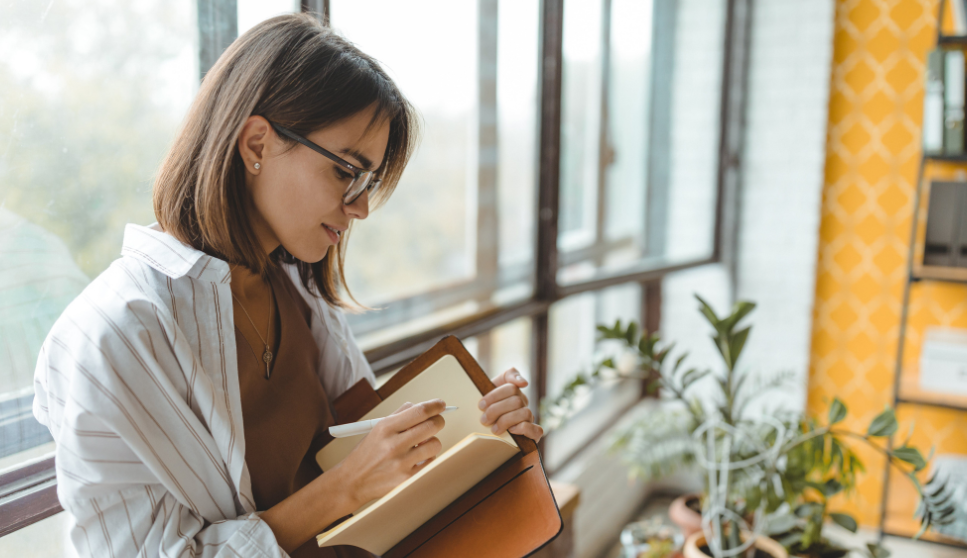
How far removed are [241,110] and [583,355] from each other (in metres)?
2.07

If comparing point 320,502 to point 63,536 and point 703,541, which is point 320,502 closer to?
point 63,536

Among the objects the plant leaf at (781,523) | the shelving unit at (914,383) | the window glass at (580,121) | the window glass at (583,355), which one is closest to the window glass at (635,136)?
the window glass at (580,121)

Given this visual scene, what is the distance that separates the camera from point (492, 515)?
868 mm

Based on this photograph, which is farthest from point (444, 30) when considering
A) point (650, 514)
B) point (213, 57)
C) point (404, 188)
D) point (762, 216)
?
point (650, 514)

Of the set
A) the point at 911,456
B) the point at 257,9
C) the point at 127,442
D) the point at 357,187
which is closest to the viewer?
the point at 127,442

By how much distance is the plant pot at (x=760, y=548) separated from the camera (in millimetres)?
1857

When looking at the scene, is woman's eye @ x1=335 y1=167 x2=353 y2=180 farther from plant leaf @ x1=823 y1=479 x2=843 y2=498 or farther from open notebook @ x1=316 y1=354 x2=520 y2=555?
plant leaf @ x1=823 y1=479 x2=843 y2=498

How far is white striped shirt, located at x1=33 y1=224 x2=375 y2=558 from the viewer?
67cm

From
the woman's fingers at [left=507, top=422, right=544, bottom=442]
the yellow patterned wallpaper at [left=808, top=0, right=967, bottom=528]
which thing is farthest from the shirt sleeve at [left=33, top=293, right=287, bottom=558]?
the yellow patterned wallpaper at [left=808, top=0, right=967, bottom=528]

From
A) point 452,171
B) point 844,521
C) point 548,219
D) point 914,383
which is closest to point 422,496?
point 452,171

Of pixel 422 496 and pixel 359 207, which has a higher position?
pixel 359 207

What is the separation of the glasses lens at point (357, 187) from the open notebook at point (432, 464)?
0.83 ft

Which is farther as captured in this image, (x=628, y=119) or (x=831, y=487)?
(x=628, y=119)

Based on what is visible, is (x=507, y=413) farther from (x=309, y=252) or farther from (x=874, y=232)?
(x=874, y=232)
